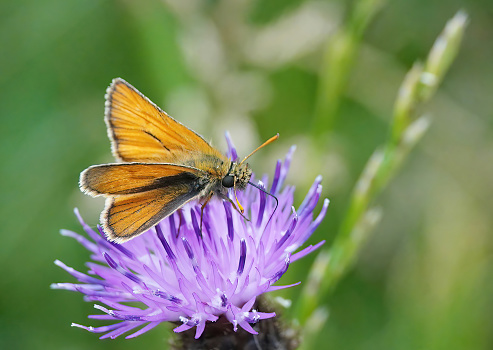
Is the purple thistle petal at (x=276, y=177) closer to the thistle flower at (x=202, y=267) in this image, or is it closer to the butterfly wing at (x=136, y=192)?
the thistle flower at (x=202, y=267)

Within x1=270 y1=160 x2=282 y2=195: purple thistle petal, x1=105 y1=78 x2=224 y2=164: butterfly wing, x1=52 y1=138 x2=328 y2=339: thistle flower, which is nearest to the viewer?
x1=52 y1=138 x2=328 y2=339: thistle flower

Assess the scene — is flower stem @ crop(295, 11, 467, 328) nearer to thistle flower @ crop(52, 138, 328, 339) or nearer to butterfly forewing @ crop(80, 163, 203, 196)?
thistle flower @ crop(52, 138, 328, 339)

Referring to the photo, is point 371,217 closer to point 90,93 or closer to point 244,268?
point 244,268

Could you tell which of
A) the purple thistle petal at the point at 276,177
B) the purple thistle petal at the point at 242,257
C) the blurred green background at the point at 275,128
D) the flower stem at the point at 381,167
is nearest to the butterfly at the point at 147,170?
the purple thistle petal at the point at 276,177

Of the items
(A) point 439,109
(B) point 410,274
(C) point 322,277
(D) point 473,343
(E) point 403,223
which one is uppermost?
(A) point 439,109

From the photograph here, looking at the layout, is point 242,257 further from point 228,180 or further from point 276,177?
point 276,177

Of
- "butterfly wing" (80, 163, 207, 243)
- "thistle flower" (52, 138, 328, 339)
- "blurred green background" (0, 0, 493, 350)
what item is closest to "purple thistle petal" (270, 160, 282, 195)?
"thistle flower" (52, 138, 328, 339)

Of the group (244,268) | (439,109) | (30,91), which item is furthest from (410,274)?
(30,91)
